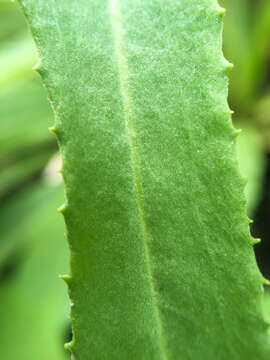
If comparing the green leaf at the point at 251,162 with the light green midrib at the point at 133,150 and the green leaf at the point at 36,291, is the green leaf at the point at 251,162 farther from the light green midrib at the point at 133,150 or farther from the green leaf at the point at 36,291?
the light green midrib at the point at 133,150

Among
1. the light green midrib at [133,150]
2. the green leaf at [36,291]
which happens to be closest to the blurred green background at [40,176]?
the green leaf at [36,291]

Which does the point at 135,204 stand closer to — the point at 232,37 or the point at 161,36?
the point at 161,36

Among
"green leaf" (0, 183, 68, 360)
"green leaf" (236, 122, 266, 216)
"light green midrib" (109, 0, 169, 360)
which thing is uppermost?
"light green midrib" (109, 0, 169, 360)

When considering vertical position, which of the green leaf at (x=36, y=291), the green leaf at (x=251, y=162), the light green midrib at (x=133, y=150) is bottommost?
the green leaf at (x=36, y=291)

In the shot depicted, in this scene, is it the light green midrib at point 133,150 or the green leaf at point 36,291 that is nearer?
the light green midrib at point 133,150

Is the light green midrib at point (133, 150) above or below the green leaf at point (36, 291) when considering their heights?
above

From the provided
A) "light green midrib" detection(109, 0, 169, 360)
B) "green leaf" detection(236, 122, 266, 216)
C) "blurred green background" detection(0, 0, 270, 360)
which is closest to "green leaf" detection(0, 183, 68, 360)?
"blurred green background" detection(0, 0, 270, 360)

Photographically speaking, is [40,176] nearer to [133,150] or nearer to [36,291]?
[36,291]

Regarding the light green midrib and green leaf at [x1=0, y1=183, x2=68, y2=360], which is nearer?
the light green midrib

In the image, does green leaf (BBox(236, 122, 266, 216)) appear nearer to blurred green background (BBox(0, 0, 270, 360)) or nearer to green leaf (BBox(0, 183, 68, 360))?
blurred green background (BBox(0, 0, 270, 360))

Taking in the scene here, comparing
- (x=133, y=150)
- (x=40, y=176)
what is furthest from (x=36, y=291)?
(x=133, y=150)
